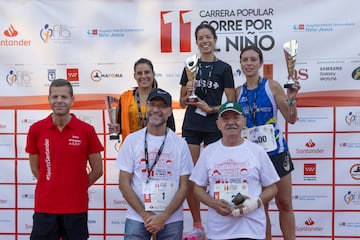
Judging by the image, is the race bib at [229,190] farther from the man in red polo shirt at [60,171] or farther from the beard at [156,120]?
Result: the man in red polo shirt at [60,171]

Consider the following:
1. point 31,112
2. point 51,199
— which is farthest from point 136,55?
point 51,199

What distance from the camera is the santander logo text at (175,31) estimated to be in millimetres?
4160

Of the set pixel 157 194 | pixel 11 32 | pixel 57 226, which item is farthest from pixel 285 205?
pixel 11 32

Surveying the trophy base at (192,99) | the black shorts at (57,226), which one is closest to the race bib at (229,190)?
the trophy base at (192,99)

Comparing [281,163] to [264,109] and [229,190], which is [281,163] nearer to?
[264,109]

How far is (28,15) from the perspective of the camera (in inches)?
168

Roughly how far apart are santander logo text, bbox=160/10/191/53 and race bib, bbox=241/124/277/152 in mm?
1318

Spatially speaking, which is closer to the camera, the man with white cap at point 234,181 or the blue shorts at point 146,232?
the man with white cap at point 234,181

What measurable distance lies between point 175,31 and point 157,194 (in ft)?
6.45

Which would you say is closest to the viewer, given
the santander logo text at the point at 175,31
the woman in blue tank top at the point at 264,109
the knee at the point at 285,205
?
the woman in blue tank top at the point at 264,109

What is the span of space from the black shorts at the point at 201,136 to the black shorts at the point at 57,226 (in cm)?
105

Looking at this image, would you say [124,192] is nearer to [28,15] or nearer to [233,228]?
[233,228]

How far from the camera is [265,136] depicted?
10.4 feet

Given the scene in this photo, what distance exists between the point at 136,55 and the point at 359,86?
6.63 ft
